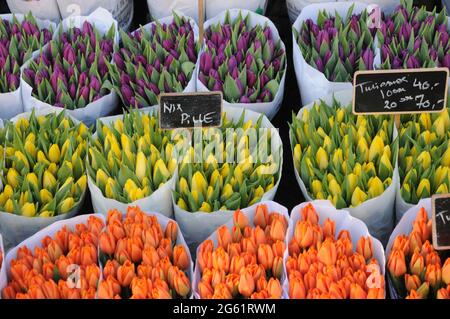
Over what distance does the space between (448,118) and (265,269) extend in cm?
70

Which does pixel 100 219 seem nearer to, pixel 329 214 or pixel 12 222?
pixel 12 222

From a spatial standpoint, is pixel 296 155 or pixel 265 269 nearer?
pixel 265 269

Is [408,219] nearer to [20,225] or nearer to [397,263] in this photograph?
[397,263]

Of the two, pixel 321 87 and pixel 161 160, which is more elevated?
pixel 321 87

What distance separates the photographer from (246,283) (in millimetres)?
1306

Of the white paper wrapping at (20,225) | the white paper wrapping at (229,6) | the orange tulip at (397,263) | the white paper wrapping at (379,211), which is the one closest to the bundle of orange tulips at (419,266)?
the orange tulip at (397,263)

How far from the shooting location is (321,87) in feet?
6.34

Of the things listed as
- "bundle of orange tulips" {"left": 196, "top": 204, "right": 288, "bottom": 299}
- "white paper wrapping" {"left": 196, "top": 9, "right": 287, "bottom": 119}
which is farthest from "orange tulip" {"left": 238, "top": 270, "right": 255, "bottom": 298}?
"white paper wrapping" {"left": 196, "top": 9, "right": 287, "bottom": 119}

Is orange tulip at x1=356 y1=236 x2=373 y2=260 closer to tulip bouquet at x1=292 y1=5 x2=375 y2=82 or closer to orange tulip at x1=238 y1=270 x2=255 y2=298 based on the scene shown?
orange tulip at x1=238 y1=270 x2=255 y2=298

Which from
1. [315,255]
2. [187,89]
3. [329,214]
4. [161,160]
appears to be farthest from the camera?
[187,89]

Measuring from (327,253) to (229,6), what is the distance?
1248 millimetres

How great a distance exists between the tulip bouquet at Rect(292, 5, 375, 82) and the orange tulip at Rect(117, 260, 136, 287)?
36.2 inches
